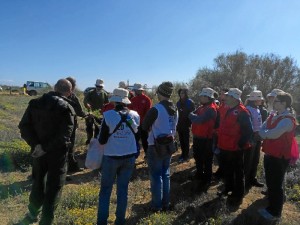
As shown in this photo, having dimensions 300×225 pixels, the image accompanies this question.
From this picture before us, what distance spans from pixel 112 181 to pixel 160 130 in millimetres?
1079

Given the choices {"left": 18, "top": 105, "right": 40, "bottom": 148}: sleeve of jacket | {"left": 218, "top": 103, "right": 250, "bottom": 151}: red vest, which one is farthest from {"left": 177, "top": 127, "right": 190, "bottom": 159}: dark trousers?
{"left": 18, "top": 105, "right": 40, "bottom": 148}: sleeve of jacket

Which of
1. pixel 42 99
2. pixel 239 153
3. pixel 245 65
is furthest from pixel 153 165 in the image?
pixel 245 65

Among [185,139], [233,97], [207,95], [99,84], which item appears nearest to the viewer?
[233,97]

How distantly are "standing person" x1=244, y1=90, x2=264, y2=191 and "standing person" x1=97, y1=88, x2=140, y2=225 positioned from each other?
7.02ft

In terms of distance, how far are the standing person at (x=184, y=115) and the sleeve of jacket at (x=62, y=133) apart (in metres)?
3.96

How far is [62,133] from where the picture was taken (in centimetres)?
450

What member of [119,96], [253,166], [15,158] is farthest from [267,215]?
[15,158]

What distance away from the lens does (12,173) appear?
7473 mm

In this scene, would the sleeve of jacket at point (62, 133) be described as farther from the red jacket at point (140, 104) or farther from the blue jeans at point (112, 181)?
the red jacket at point (140, 104)

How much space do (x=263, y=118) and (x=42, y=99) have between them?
4647mm

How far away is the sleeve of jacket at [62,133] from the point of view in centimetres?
446

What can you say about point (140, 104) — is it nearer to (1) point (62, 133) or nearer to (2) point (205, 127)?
(2) point (205, 127)

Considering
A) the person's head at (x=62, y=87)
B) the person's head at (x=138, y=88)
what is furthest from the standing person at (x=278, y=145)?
the person's head at (x=138, y=88)

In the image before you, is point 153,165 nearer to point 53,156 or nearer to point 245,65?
point 53,156
